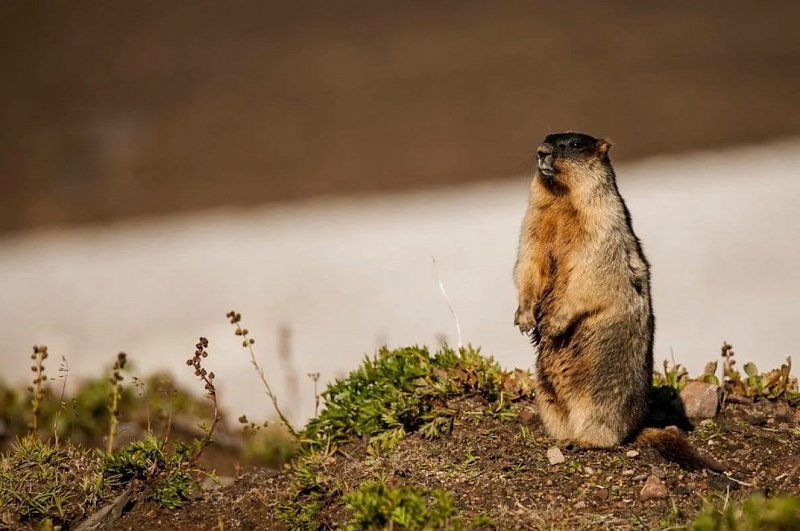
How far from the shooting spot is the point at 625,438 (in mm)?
5020

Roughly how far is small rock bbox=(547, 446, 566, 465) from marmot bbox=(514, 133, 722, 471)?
0.15m

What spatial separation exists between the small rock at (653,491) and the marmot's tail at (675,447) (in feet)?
0.82

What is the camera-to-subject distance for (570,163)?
514cm

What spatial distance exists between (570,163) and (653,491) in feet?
5.41

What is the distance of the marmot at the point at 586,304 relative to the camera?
4.93 metres

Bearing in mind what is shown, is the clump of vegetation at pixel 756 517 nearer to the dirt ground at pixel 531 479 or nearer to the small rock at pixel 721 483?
the dirt ground at pixel 531 479

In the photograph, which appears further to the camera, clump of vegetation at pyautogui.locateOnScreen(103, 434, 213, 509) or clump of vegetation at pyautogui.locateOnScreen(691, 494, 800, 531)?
clump of vegetation at pyautogui.locateOnScreen(103, 434, 213, 509)

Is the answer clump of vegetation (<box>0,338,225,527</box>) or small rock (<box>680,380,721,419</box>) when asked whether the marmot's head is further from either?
clump of vegetation (<box>0,338,225,527</box>)

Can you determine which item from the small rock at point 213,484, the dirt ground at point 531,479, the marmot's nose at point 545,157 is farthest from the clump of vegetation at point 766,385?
the small rock at point 213,484

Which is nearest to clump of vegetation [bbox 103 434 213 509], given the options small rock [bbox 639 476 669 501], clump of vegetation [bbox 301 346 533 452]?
clump of vegetation [bbox 301 346 533 452]

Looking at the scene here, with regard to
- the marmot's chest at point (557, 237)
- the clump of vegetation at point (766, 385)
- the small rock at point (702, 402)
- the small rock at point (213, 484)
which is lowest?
the small rock at point (213, 484)

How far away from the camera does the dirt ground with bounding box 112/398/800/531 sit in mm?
4371

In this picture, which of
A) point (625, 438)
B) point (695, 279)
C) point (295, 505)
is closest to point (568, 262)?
point (625, 438)

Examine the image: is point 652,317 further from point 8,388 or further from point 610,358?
point 8,388
